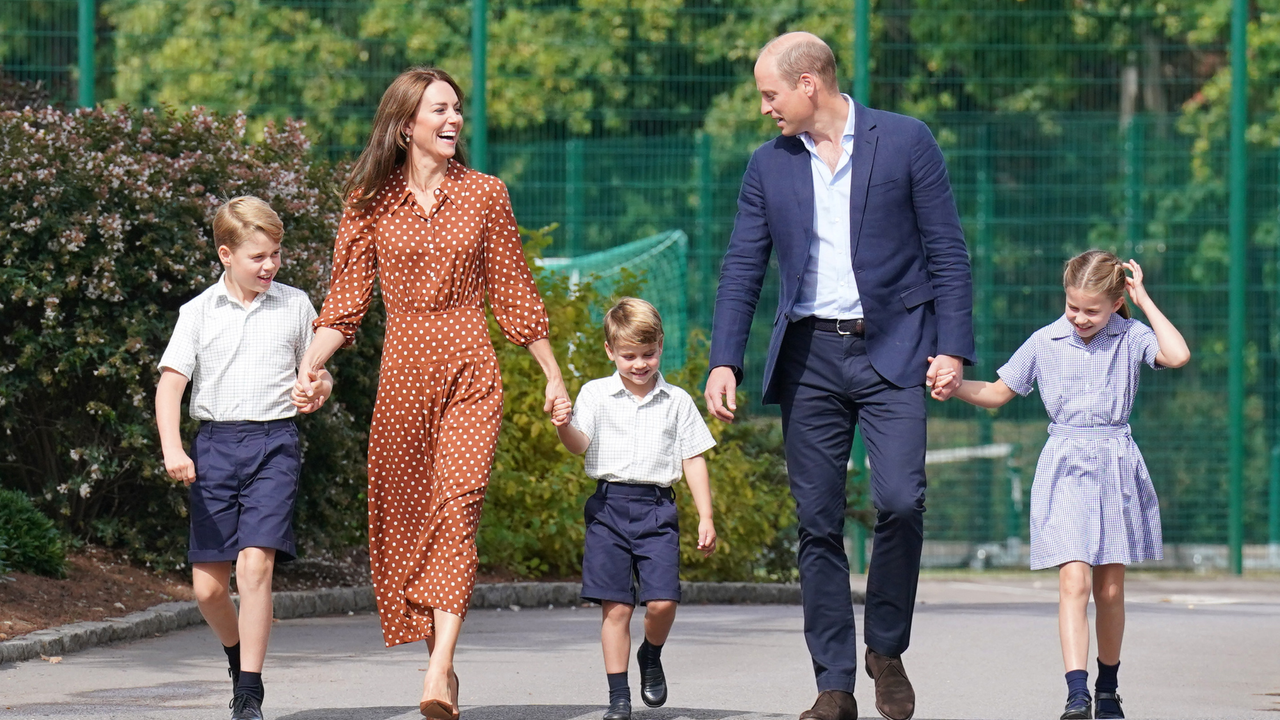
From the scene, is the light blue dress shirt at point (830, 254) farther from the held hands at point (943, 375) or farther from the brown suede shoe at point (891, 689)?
the brown suede shoe at point (891, 689)

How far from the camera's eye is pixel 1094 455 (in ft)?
19.6

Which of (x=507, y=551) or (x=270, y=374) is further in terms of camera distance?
(x=507, y=551)

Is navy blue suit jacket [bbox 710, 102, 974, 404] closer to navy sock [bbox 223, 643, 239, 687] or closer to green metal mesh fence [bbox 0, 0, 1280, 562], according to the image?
navy sock [bbox 223, 643, 239, 687]

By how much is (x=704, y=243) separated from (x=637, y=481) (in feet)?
25.6

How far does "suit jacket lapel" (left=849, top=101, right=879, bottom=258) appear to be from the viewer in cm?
547

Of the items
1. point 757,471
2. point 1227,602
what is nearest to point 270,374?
point 757,471

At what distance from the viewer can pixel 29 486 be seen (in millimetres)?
8633

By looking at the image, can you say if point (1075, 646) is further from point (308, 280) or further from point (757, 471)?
point (757, 471)

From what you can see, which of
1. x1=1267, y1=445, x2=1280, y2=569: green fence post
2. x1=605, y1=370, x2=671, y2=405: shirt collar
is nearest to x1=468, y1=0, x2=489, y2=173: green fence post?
x1=1267, y1=445, x2=1280, y2=569: green fence post

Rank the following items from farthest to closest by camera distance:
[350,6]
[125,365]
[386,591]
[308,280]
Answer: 1. [350,6]
2. [308,280]
3. [125,365]
4. [386,591]

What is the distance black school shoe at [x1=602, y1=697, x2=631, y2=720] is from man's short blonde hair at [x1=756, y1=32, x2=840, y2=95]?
74.5 inches

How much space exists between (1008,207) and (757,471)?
357cm

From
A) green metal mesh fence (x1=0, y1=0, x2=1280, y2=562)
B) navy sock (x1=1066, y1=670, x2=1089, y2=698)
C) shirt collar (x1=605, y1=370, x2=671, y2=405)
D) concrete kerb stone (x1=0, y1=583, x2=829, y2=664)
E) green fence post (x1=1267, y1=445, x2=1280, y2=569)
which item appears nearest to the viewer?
navy sock (x1=1066, y1=670, x2=1089, y2=698)

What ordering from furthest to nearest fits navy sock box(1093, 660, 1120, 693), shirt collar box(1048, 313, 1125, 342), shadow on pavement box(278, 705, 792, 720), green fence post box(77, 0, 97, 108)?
green fence post box(77, 0, 97, 108), shirt collar box(1048, 313, 1125, 342), navy sock box(1093, 660, 1120, 693), shadow on pavement box(278, 705, 792, 720)
